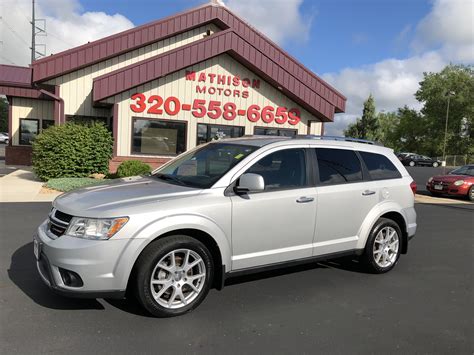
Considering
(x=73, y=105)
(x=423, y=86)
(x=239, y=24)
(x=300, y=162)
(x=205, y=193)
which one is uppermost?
(x=423, y=86)

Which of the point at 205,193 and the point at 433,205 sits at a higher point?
the point at 205,193

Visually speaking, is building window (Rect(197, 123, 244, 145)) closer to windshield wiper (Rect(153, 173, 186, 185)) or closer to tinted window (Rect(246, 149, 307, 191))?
windshield wiper (Rect(153, 173, 186, 185))

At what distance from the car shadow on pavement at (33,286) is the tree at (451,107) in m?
64.6

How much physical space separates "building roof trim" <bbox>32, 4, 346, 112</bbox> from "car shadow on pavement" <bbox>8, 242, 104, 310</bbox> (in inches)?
448

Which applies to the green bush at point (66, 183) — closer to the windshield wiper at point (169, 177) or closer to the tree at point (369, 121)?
the windshield wiper at point (169, 177)

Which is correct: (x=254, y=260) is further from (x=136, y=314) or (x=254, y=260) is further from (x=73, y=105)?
(x=73, y=105)

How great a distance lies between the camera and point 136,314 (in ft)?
12.7

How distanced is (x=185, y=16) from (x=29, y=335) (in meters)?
15.7

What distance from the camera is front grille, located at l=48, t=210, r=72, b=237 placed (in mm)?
3746

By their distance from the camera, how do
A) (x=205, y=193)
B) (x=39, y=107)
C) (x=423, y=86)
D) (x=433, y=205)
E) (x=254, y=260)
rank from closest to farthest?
(x=205, y=193), (x=254, y=260), (x=433, y=205), (x=39, y=107), (x=423, y=86)

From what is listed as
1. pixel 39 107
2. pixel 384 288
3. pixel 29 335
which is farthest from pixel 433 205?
pixel 39 107

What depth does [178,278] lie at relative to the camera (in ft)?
12.7

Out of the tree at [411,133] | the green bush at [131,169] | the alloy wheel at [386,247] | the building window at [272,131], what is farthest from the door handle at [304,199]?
the tree at [411,133]

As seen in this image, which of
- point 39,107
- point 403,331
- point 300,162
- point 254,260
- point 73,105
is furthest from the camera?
point 39,107
